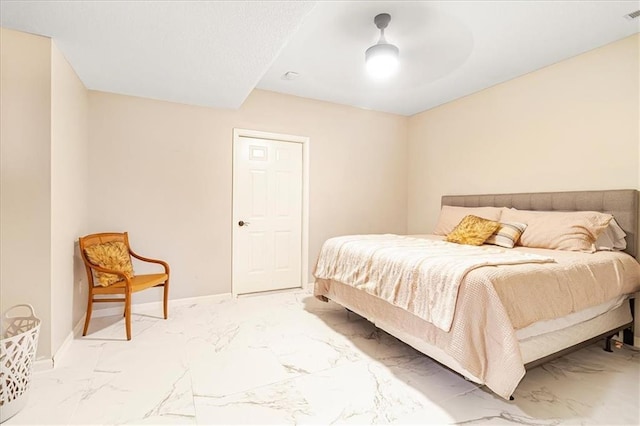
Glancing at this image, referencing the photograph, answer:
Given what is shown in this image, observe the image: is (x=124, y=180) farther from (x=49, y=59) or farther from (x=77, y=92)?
(x=49, y=59)

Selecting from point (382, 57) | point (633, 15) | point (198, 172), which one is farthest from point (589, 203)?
point (198, 172)

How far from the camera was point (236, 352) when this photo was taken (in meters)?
2.32

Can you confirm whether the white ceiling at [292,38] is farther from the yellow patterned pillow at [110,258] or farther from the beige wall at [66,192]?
the yellow patterned pillow at [110,258]

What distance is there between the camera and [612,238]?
8.21 ft

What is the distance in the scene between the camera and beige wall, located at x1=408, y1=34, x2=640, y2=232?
2.56 meters

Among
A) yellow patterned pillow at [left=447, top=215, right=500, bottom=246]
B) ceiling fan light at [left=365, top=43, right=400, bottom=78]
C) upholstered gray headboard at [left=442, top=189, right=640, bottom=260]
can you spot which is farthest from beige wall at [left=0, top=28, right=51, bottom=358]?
upholstered gray headboard at [left=442, top=189, right=640, bottom=260]

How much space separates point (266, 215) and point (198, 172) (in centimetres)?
94

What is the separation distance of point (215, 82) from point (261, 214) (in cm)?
161

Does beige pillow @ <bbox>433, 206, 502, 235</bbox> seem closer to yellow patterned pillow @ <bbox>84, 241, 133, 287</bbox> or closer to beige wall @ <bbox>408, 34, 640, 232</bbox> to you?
beige wall @ <bbox>408, 34, 640, 232</bbox>

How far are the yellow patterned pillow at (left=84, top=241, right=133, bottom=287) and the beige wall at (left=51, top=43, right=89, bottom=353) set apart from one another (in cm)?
15

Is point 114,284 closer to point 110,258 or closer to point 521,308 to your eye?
point 110,258

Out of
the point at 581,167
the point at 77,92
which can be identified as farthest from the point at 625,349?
the point at 77,92

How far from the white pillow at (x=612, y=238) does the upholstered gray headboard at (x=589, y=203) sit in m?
0.03

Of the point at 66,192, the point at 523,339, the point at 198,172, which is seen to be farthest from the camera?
the point at 198,172
